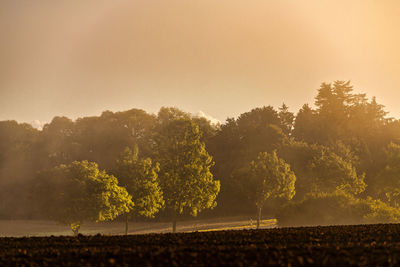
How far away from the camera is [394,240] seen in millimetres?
18562

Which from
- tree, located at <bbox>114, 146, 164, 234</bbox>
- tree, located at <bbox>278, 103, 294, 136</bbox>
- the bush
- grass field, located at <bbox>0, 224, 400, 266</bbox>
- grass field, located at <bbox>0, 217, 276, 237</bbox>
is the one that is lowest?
grass field, located at <bbox>0, 217, 276, 237</bbox>

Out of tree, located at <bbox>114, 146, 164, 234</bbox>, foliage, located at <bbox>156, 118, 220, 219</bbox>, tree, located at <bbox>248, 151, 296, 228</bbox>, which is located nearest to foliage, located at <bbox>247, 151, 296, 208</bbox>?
tree, located at <bbox>248, 151, 296, 228</bbox>

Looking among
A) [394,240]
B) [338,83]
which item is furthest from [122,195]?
[338,83]

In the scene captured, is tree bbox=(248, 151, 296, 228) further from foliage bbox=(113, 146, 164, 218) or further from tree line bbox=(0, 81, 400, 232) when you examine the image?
foliage bbox=(113, 146, 164, 218)

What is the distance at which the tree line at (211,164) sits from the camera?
45.1 metres

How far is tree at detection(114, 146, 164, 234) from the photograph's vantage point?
46375 mm

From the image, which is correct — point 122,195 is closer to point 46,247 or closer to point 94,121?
point 46,247

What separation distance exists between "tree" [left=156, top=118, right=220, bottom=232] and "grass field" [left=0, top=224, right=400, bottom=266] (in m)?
26.7

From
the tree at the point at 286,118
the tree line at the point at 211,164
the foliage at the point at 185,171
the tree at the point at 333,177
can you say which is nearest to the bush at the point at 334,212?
the tree line at the point at 211,164

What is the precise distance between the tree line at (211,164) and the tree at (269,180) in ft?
0.39

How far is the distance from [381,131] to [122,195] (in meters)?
50.2

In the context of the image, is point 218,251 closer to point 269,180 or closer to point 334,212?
point 334,212

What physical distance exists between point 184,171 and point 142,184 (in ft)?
16.0

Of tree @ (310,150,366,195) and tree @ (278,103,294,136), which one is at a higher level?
tree @ (278,103,294,136)
